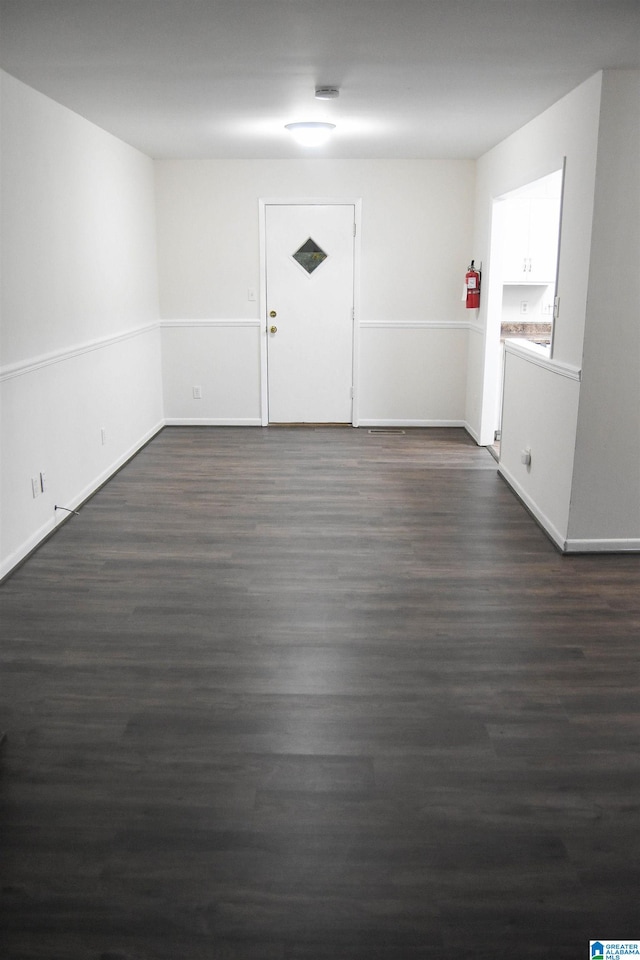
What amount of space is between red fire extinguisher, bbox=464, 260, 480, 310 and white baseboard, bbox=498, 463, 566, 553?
174 cm

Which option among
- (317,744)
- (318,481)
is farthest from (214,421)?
(317,744)

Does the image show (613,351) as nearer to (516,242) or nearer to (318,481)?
(318,481)

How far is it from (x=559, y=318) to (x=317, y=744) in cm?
290

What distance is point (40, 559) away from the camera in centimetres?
422

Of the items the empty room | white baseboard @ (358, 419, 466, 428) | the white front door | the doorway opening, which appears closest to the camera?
the empty room

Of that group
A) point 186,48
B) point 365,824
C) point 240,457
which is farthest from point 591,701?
point 240,457

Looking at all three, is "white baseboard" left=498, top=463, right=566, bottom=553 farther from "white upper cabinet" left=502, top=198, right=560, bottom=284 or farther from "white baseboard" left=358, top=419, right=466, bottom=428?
"white upper cabinet" left=502, top=198, right=560, bottom=284

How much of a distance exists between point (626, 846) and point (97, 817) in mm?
1478

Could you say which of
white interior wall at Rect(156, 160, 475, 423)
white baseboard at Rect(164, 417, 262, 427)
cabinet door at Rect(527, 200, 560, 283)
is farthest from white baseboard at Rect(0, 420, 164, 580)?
cabinet door at Rect(527, 200, 560, 283)

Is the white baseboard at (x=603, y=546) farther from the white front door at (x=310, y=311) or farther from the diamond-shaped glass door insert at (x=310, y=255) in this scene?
the diamond-shaped glass door insert at (x=310, y=255)

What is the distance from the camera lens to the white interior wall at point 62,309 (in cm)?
399

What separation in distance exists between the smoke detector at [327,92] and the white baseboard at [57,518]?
108 inches

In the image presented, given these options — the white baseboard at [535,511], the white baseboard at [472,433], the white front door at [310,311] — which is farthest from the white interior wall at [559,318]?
the white front door at [310,311]

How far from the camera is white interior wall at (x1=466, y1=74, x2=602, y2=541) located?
158 inches
